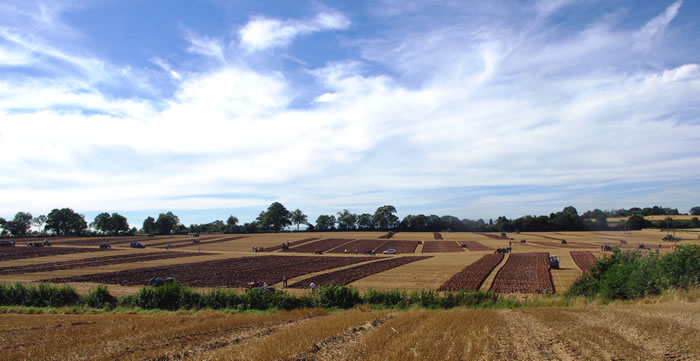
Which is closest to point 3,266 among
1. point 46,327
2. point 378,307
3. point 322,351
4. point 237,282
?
point 237,282

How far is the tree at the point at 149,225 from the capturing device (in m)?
190

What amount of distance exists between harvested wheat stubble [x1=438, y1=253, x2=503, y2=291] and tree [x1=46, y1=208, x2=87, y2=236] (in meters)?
185

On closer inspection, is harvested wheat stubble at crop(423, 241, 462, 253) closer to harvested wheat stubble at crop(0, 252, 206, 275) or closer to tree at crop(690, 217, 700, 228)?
harvested wheat stubble at crop(0, 252, 206, 275)

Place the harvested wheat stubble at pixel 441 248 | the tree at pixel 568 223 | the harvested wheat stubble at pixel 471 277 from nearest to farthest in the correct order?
the harvested wheat stubble at pixel 471 277, the harvested wheat stubble at pixel 441 248, the tree at pixel 568 223

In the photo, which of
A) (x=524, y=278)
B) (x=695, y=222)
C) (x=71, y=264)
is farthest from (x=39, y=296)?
(x=695, y=222)

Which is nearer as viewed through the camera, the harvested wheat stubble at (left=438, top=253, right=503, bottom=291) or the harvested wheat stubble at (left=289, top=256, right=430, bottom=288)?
the harvested wheat stubble at (left=438, top=253, right=503, bottom=291)

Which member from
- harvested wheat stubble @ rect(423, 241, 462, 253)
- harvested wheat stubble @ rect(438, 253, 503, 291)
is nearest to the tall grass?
harvested wheat stubble @ rect(438, 253, 503, 291)

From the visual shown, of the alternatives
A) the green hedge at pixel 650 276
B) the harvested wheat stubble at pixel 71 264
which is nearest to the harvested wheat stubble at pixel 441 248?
the green hedge at pixel 650 276

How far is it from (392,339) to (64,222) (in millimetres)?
209175

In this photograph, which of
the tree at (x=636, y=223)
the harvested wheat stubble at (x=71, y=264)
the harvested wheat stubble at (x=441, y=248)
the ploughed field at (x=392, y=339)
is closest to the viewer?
the ploughed field at (x=392, y=339)

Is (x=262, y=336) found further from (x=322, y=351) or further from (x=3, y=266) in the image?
(x=3, y=266)

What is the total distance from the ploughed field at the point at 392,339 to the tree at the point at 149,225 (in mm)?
189499

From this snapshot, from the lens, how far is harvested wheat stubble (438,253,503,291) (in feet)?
131

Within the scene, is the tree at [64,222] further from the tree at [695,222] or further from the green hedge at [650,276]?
the tree at [695,222]
